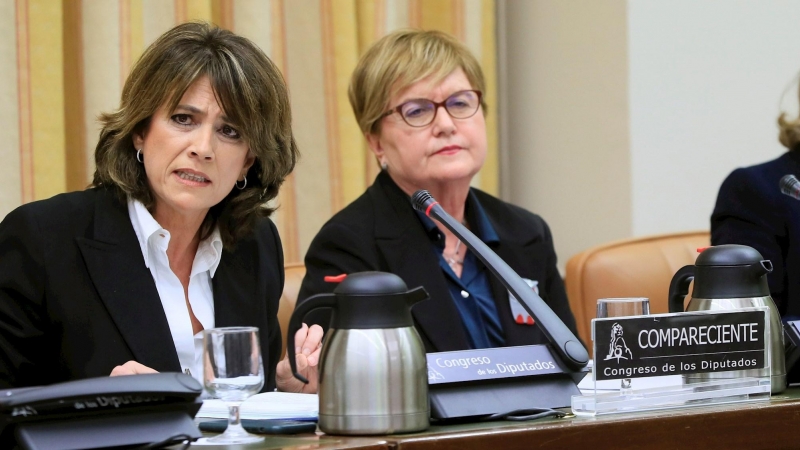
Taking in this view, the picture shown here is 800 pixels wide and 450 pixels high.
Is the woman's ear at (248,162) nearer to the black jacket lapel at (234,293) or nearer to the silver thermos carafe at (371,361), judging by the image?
the black jacket lapel at (234,293)

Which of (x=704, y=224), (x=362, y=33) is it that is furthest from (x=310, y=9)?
(x=704, y=224)

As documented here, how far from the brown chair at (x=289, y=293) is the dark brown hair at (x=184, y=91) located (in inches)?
13.5

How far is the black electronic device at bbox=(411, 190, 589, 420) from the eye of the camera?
1151mm

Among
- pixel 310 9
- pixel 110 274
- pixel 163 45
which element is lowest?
pixel 110 274

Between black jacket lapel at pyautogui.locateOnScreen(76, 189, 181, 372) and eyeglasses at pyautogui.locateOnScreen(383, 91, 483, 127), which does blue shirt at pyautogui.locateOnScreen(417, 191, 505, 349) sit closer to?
eyeglasses at pyautogui.locateOnScreen(383, 91, 483, 127)

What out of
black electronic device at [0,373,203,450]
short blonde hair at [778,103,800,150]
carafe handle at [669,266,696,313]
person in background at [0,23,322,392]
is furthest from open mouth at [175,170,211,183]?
short blonde hair at [778,103,800,150]

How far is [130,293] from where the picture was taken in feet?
5.24

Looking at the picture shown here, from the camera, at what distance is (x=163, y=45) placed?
172cm

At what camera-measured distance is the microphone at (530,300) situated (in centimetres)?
125

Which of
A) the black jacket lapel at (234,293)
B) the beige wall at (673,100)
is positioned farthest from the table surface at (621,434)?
the beige wall at (673,100)

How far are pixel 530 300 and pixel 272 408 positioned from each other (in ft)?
1.20

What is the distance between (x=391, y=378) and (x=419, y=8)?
204 centimetres

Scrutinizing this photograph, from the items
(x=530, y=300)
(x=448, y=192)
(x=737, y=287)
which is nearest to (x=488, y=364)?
(x=530, y=300)

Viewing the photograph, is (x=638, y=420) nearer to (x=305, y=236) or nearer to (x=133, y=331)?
(x=133, y=331)
